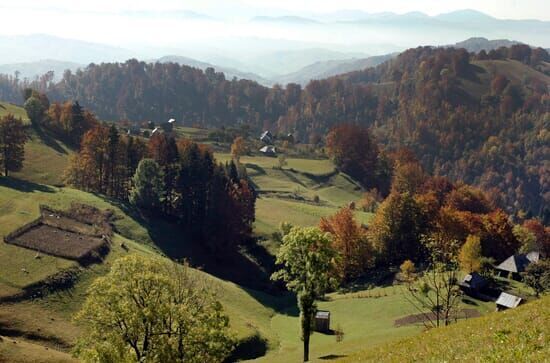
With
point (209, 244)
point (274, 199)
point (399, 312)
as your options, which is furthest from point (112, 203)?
point (399, 312)

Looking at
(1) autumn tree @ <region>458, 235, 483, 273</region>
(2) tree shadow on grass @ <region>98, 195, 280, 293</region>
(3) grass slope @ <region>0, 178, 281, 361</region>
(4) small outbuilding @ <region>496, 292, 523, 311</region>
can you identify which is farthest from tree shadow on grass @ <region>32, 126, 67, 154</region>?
(4) small outbuilding @ <region>496, 292, 523, 311</region>

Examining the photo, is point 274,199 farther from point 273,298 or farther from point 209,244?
point 273,298

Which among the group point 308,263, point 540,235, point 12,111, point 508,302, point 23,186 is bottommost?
point 540,235

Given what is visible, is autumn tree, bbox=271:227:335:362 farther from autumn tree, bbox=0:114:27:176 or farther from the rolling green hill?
autumn tree, bbox=0:114:27:176

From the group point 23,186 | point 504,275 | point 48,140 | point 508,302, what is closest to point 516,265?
point 504,275

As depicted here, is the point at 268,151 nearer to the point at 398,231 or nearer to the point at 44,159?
the point at 44,159

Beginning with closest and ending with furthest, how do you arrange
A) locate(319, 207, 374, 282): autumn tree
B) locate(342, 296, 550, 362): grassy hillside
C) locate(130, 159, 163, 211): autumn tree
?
1. locate(342, 296, 550, 362): grassy hillside
2. locate(319, 207, 374, 282): autumn tree
3. locate(130, 159, 163, 211): autumn tree
